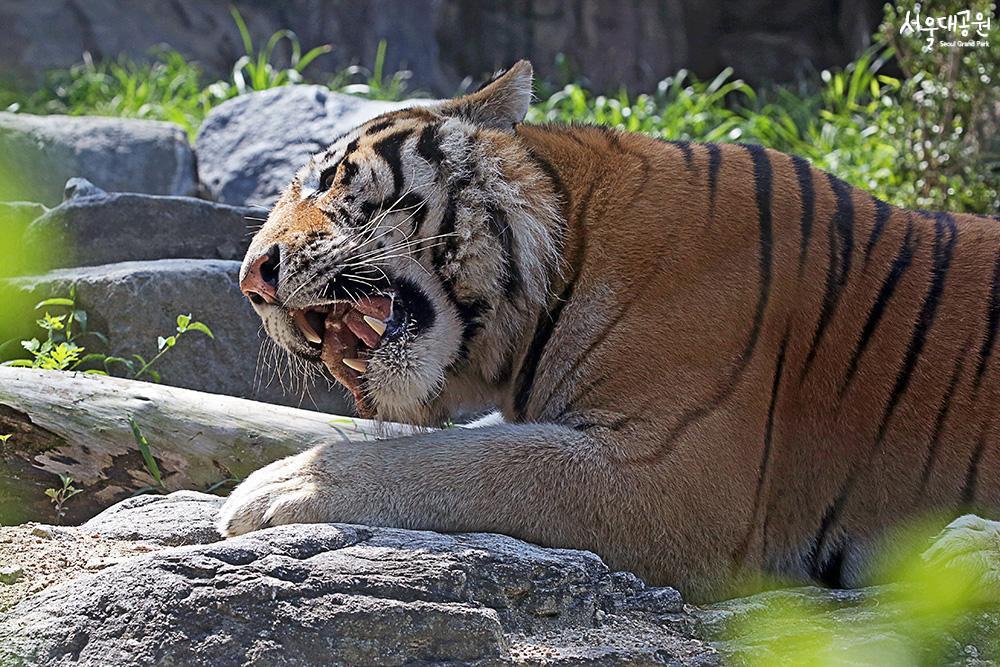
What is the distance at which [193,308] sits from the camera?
15.7 ft

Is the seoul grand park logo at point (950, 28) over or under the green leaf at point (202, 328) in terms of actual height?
over

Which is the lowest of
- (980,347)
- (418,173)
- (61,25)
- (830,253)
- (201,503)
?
(201,503)

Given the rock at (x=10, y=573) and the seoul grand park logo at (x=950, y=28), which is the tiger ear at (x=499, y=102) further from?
the seoul grand park logo at (x=950, y=28)

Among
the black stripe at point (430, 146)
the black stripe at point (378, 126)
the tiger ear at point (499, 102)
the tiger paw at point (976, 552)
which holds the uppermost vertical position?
the tiger ear at point (499, 102)

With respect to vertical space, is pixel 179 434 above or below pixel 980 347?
below

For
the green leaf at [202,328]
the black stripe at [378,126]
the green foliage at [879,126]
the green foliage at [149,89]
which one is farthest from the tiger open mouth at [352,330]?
the green foliage at [149,89]

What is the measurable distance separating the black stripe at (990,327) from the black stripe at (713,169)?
78 centimetres

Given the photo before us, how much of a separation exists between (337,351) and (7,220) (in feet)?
6.15

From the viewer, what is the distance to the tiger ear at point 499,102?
3.36 metres

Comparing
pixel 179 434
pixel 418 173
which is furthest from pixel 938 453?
pixel 179 434

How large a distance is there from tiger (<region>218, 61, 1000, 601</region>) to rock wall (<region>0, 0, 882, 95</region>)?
9.97m

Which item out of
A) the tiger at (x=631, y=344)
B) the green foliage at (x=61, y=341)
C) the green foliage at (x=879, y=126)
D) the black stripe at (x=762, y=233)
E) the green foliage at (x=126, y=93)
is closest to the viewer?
the tiger at (x=631, y=344)

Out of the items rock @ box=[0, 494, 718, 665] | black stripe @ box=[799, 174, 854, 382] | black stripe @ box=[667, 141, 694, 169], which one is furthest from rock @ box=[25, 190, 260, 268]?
rock @ box=[0, 494, 718, 665]

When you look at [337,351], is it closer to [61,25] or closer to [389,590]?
[389,590]
